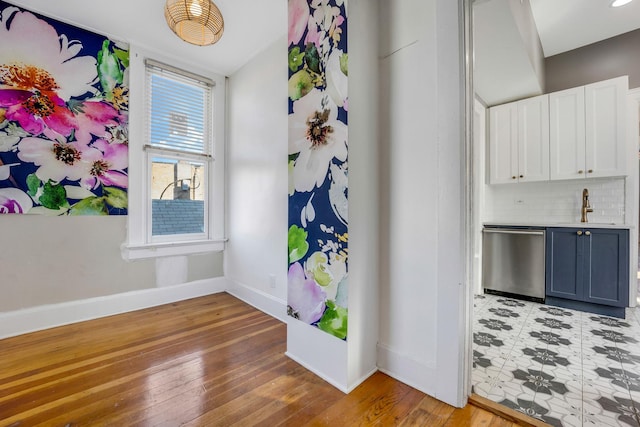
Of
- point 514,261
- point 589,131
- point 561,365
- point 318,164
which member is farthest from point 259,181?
point 589,131

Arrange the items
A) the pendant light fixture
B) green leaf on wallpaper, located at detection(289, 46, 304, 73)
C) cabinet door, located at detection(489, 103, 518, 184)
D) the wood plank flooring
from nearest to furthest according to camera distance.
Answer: the wood plank flooring, green leaf on wallpaper, located at detection(289, 46, 304, 73), the pendant light fixture, cabinet door, located at detection(489, 103, 518, 184)

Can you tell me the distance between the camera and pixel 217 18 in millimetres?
2037

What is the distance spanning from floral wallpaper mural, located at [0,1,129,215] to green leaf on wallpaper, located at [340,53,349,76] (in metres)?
2.38

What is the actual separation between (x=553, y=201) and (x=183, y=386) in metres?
4.22

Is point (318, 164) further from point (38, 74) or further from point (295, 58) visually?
point (38, 74)

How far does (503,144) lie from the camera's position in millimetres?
3537

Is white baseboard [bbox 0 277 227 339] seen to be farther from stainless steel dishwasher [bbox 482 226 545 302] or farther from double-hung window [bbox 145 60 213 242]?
stainless steel dishwasher [bbox 482 226 545 302]

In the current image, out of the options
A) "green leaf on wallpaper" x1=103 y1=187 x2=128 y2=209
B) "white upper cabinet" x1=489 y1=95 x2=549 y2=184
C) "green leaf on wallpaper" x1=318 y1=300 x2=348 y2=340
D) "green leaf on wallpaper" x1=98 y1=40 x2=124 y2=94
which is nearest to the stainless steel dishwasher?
"white upper cabinet" x1=489 y1=95 x2=549 y2=184

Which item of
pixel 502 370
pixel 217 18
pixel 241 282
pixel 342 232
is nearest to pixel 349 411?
pixel 342 232

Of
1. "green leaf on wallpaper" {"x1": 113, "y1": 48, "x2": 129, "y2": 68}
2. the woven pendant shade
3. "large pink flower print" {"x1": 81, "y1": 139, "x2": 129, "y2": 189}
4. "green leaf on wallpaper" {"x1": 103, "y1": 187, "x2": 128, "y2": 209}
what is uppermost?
"green leaf on wallpaper" {"x1": 113, "y1": 48, "x2": 129, "y2": 68}

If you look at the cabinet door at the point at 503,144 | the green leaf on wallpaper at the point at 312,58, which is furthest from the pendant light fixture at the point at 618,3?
the green leaf on wallpaper at the point at 312,58

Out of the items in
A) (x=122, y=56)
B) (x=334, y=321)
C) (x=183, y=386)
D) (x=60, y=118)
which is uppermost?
(x=122, y=56)

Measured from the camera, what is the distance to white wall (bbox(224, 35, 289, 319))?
8.62 feet

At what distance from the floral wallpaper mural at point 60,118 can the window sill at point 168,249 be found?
15.7 inches
